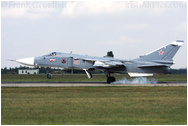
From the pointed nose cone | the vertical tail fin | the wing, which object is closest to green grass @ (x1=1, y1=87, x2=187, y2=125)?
the wing

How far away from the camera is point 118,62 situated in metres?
36.0

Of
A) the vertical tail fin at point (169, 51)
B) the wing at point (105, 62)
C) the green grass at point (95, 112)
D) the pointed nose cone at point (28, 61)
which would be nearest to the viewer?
the green grass at point (95, 112)

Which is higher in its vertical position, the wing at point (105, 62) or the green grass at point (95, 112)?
the wing at point (105, 62)

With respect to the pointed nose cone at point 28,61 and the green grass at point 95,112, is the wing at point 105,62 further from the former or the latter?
the green grass at point 95,112

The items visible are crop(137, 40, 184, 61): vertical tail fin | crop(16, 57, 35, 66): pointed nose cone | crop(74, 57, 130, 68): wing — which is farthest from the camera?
crop(16, 57, 35, 66): pointed nose cone

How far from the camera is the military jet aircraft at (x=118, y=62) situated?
35094 millimetres

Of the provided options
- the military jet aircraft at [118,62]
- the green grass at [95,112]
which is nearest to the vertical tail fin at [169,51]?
the military jet aircraft at [118,62]

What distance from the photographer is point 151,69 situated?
35.2 meters

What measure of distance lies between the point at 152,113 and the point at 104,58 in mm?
21879

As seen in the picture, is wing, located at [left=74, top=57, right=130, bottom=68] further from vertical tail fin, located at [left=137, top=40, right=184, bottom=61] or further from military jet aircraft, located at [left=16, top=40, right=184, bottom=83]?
vertical tail fin, located at [left=137, top=40, right=184, bottom=61]

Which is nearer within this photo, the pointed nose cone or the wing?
the wing

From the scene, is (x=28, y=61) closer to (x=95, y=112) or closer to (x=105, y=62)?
(x=105, y=62)

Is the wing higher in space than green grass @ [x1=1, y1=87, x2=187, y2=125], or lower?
higher

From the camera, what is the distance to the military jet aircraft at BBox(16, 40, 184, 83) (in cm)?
3509
